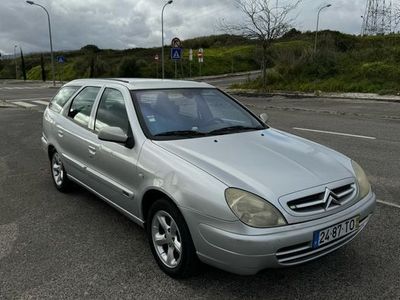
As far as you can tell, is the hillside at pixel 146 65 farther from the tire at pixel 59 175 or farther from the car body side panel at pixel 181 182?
the car body side panel at pixel 181 182

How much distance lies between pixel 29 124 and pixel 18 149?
14.7 ft

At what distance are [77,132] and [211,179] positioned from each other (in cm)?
239

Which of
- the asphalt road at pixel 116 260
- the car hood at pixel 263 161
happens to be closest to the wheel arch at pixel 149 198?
the car hood at pixel 263 161

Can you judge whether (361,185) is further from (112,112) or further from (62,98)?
(62,98)

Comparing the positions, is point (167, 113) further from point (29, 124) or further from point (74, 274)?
point (29, 124)

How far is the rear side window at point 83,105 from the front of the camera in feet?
15.4

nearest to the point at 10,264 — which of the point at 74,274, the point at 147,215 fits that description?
the point at 74,274

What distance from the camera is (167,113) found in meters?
4.01

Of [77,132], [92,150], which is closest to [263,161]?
[92,150]

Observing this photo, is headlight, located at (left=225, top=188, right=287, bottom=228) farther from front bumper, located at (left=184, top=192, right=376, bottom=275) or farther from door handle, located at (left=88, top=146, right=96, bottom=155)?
door handle, located at (left=88, top=146, right=96, bottom=155)

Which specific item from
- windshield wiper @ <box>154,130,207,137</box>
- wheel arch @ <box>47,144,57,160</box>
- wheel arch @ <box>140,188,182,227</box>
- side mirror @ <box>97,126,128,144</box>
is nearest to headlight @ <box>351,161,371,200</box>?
windshield wiper @ <box>154,130,207,137</box>

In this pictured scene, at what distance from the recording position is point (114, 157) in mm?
3902

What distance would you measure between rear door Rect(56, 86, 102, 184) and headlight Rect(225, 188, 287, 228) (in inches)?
87.7

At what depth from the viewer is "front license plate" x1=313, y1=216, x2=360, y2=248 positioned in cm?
286
